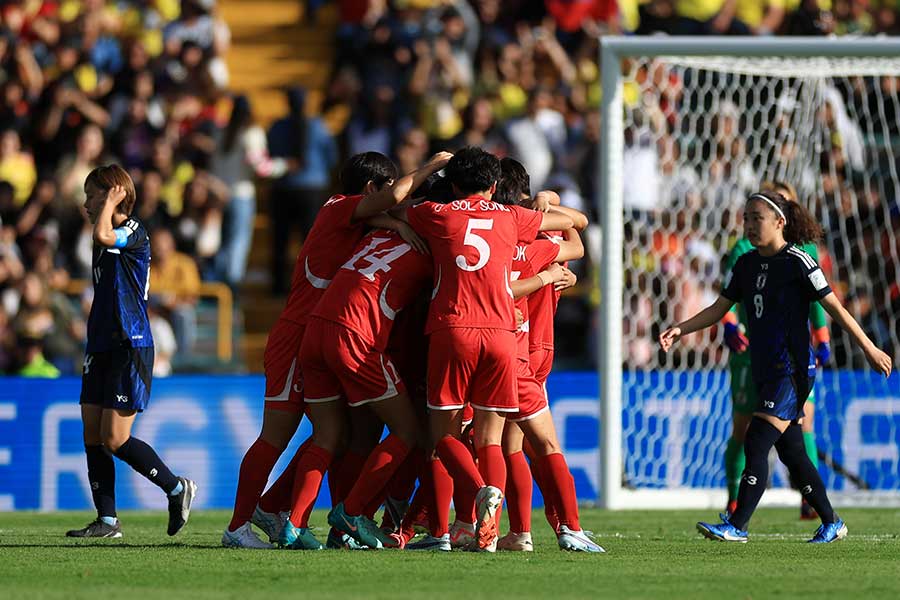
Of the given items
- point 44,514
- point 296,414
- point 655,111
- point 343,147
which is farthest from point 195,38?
point 296,414

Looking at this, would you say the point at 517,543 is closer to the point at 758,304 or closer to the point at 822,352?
the point at 758,304

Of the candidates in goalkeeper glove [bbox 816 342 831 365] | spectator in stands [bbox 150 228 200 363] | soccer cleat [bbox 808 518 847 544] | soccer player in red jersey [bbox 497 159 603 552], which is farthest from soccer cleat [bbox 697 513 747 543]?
spectator in stands [bbox 150 228 200 363]

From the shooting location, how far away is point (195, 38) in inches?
736

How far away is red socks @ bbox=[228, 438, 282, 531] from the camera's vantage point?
8523 mm

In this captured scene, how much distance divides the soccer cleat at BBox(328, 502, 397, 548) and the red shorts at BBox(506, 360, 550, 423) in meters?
0.93

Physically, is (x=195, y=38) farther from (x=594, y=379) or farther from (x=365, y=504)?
(x=365, y=504)

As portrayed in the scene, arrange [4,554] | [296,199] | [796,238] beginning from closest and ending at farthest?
[4,554] → [796,238] → [296,199]

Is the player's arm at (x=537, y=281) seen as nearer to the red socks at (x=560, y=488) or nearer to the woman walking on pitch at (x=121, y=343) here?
the red socks at (x=560, y=488)

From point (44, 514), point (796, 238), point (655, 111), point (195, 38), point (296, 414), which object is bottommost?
point (44, 514)

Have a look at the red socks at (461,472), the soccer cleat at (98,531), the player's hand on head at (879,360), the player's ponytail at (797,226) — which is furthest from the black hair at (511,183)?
the soccer cleat at (98,531)

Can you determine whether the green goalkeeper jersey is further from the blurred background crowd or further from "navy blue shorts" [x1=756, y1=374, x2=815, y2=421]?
the blurred background crowd

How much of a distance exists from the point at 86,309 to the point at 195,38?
426 centimetres

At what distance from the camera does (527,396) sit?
8539 mm

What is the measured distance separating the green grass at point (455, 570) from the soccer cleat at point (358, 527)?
0.59 feet
